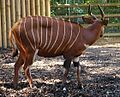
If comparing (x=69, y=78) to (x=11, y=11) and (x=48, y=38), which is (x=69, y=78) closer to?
(x=48, y=38)

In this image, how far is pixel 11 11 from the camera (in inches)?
441

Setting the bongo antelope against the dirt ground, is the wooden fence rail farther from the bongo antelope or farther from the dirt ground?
the bongo antelope

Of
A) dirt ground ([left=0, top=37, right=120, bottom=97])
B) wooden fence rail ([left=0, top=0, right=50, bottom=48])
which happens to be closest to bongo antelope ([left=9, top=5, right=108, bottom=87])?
dirt ground ([left=0, top=37, right=120, bottom=97])

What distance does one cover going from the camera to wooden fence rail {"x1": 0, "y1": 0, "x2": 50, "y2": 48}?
11.1 meters

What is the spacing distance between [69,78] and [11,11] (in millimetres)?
5065

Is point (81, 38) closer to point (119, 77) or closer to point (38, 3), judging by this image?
point (119, 77)

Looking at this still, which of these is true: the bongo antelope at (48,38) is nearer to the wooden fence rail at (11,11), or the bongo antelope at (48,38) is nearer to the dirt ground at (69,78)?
the dirt ground at (69,78)

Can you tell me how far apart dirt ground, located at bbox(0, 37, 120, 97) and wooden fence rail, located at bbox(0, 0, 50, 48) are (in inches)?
51.5

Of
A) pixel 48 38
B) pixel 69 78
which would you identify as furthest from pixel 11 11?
pixel 48 38

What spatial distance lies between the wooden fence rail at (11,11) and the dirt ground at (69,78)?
1309 mm

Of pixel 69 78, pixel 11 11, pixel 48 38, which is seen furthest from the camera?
pixel 11 11

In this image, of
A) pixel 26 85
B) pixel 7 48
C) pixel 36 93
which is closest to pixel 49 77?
pixel 26 85

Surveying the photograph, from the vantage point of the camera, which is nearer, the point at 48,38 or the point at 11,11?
the point at 48,38

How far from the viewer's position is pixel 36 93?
550 centimetres
